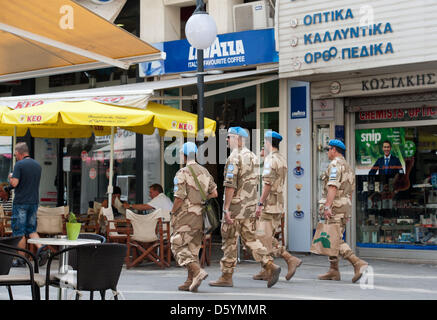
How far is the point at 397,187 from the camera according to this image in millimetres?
12703

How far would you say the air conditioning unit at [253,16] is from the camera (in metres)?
13.7

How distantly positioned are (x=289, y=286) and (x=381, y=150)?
15.0ft

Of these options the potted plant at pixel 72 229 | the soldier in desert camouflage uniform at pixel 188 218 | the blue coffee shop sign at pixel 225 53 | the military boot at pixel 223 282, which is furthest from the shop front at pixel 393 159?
the potted plant at pixel 72 229

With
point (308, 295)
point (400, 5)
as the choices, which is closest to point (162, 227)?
point (308, 295)

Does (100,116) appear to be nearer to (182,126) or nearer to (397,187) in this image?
(182,126)

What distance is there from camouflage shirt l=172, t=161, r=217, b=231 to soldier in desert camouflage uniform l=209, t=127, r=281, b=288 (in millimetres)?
319

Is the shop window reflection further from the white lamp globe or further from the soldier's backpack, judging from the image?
the soldier's backpack

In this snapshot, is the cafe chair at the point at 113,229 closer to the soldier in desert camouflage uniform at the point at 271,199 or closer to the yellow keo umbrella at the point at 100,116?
the yellow keo umbrella at the point at 100,116

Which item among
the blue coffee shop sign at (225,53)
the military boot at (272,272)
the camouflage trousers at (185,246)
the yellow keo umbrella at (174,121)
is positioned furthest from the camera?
the blue coffee shop sign at (225,53)

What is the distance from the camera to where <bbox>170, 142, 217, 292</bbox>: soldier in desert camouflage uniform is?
8.50 metres

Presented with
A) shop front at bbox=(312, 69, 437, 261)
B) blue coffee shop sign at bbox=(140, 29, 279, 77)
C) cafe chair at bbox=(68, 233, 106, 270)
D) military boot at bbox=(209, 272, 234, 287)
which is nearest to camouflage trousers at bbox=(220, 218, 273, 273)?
military boot at bbox=(209, 272, 234, 287)

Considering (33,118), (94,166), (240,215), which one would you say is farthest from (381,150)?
(94,166)

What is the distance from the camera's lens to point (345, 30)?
11836mm
